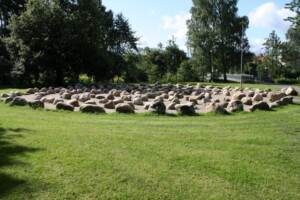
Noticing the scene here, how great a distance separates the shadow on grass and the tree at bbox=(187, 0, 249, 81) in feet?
98.2

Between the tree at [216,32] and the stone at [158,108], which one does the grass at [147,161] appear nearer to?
the stone at [158,108]

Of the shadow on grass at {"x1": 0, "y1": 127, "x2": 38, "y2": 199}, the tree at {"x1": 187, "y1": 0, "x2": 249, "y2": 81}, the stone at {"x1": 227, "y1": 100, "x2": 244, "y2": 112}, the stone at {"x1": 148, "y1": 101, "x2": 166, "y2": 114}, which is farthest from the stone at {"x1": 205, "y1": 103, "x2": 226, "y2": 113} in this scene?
the tree at {"x1": 187, "y1": 0, "x2": 249, "y2": 81}

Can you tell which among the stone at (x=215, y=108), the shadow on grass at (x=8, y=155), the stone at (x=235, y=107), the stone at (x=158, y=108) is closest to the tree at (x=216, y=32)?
the stone at (x=235, y=107)

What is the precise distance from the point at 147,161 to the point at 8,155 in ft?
7.08

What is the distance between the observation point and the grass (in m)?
3.21

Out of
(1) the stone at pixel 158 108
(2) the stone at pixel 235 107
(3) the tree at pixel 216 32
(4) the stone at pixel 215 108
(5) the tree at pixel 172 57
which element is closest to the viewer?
(1) the stone at pixel 158 108

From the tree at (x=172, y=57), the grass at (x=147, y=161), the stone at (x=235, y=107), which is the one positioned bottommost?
the grass at (x=147, y=161)

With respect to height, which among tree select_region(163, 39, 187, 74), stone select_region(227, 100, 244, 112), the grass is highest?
tree select_region(163, 39, 187, 74)

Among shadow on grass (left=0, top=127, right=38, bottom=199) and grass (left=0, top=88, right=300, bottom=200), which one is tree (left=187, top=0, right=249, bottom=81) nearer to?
grass (left=0, top=88, right=300, bottom=200)

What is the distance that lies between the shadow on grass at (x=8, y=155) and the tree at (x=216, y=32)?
29931 mm

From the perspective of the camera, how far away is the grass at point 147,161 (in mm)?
3213

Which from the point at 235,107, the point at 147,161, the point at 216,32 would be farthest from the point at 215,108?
the point at 216,32

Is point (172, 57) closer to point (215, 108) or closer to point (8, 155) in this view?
point (215, 108)

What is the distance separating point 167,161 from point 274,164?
5.43 ft
